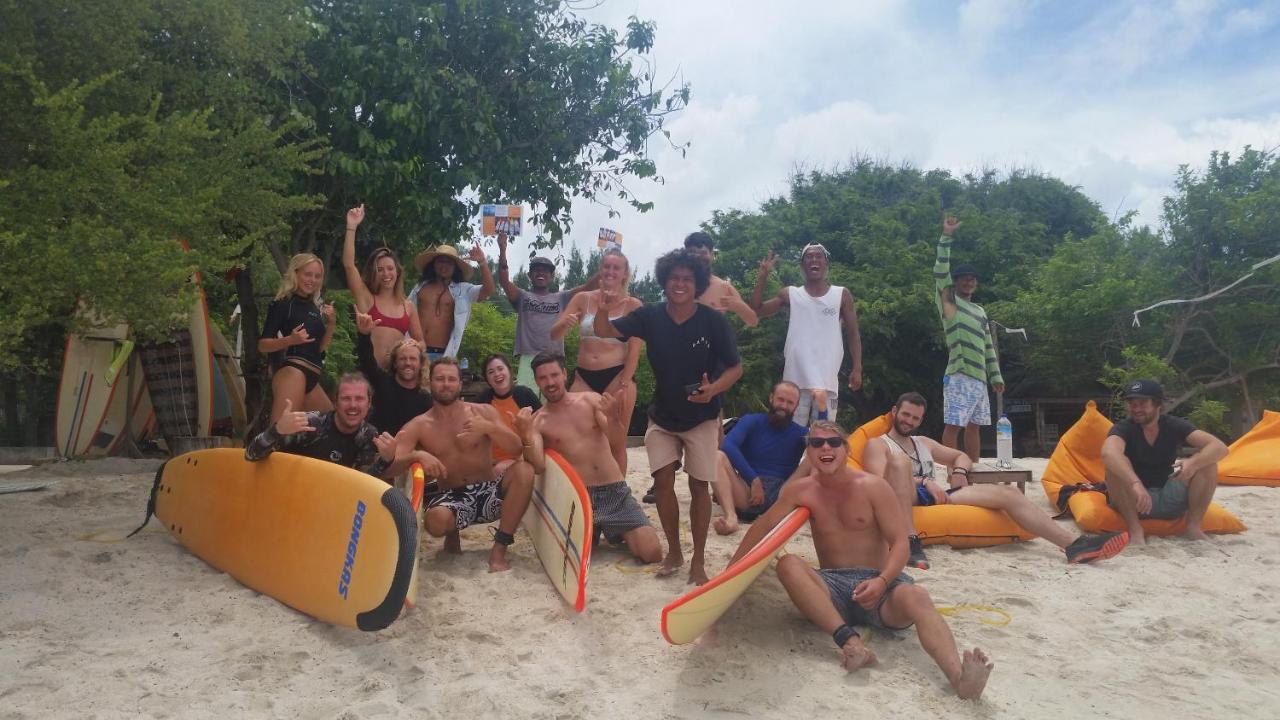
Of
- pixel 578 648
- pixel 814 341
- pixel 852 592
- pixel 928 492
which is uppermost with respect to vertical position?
pixel 814 341

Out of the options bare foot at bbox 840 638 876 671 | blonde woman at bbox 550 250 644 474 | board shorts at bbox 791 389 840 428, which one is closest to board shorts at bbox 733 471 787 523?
board shorts at bbox 791 389 840 428

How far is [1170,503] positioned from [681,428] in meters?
3.47

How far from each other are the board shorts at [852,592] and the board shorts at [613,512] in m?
1.32

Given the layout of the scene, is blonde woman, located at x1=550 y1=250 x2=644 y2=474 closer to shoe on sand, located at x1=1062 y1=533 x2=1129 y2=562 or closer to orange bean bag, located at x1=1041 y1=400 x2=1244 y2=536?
shoe on sand, located at x1=1062 y1=533 x2=1129 y2=562

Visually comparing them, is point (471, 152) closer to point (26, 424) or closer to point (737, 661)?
point (737, 661)

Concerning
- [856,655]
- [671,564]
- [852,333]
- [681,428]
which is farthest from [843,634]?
[852,333]

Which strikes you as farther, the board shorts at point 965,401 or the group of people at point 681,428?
the board shorts at point 965,401

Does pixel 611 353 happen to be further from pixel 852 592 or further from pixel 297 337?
pixel 852 592

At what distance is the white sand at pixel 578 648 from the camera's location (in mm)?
3143

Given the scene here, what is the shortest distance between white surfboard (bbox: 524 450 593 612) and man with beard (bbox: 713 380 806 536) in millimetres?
1404

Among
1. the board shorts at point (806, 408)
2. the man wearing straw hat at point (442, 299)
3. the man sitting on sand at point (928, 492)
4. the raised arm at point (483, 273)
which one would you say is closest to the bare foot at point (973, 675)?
the man sitting on sand at point (928, 492)

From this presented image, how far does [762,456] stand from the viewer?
588 cm

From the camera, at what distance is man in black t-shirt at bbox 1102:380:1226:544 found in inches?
214

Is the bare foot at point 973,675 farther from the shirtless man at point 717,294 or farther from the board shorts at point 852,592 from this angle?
the shirtless man at point 717,294
